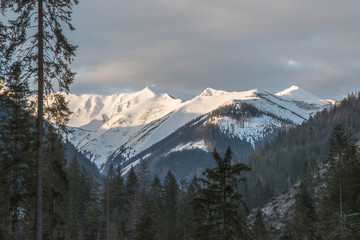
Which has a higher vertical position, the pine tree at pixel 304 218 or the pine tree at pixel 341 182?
the pine tree at pixel 341 182

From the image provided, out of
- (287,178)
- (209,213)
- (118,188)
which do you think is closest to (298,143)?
(287,178)

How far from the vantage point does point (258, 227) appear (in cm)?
5694

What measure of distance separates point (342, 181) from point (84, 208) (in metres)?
48.0

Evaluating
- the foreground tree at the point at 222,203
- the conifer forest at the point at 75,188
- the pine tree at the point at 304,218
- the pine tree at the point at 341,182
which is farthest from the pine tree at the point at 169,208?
the foreground tree at the point at 222,203

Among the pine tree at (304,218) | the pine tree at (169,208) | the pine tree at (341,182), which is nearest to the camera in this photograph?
the pine tree at (341,182)

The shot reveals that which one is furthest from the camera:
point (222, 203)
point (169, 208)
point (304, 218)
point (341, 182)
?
point (169, 208)

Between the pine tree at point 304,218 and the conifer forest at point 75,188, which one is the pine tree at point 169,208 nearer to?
the conifer forest at point 75,188

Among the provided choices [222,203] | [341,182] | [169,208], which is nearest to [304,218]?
[341,182]

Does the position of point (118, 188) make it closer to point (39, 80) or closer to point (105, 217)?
point (105, 217)

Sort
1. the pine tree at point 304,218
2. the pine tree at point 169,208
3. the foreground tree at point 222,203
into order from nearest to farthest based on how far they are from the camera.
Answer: the foreground tree at point 222,203, the pine tree at point 304,218, the pine tree at point 169,208

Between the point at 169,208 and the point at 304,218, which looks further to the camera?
the point at 169,208

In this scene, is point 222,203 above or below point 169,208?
above

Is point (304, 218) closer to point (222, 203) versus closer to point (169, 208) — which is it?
Answer: point (169, 208)

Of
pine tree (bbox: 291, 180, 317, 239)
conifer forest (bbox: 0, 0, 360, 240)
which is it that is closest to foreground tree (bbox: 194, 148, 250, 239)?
conifer forest (bbox: 0, 0, 360, 240)
